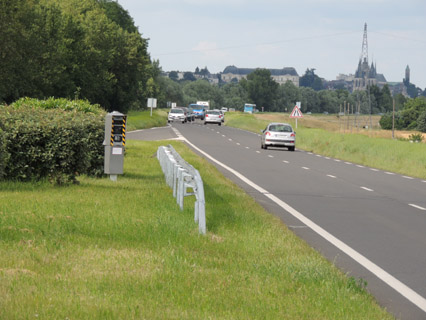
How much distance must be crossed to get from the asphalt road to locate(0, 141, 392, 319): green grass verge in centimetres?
39

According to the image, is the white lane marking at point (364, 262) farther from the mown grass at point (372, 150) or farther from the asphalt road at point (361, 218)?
the mown grass at point (372, 150)

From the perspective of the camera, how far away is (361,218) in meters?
14.0

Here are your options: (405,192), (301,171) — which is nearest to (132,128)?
(301,171)

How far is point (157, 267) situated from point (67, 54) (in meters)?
72.2

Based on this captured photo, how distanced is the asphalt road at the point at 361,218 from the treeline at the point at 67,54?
38496mm

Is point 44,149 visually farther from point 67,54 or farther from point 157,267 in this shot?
point 67,54

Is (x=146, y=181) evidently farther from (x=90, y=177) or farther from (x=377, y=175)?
(x=377, y=175)

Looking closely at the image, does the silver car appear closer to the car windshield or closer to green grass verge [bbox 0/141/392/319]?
the car windshield

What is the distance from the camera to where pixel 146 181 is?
18.0m

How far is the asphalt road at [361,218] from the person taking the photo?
332 inches

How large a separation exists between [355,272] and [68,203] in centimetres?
544

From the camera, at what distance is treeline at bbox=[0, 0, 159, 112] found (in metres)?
63.5

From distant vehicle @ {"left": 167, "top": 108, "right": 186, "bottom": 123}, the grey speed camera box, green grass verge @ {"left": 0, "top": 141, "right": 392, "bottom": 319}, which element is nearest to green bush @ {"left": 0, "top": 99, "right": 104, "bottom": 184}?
the grey speed camera box

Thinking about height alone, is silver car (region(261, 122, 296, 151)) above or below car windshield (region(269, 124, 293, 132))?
below
